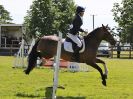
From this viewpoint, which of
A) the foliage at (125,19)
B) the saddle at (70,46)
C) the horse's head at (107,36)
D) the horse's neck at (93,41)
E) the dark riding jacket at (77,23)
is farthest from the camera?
the foliage at (125,19)

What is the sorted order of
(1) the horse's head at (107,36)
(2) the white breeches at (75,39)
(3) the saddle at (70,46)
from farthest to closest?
1. (1) the horse's head at (107,36)
2. (3) the saddle at (70,46)
3. (2) the white breeches at (75,39)

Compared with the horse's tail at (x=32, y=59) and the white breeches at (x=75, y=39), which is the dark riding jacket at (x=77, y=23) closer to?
the white breeches at (x=75, y=39)

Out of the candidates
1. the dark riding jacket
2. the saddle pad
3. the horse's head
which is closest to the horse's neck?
the horse's head

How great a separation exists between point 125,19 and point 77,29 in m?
47.2

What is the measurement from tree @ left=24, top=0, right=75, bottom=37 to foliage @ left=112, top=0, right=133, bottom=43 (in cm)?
750

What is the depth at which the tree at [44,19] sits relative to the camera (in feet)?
205

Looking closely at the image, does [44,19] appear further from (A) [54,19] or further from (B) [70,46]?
(B) [70,46]

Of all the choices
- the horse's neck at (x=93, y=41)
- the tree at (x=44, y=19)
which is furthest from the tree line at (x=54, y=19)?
the horse's neck at (x=93, y=41)

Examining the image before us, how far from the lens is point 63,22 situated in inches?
2598

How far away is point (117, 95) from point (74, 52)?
8.45 feet

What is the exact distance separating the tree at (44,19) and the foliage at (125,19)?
24.6ft

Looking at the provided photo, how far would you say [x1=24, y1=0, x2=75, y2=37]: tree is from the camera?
6241 cm

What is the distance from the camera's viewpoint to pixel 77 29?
531 inches

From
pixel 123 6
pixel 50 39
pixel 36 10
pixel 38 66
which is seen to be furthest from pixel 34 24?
pixel 50 39
